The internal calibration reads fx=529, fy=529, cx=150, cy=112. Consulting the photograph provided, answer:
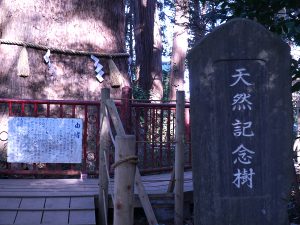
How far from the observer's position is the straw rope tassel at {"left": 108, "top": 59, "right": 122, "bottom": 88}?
892 cm

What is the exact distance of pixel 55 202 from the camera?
20.5ft

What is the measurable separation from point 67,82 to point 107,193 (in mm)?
3183

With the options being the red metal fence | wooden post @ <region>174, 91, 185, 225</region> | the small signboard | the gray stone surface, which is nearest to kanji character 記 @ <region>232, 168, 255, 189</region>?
the gray stone surface

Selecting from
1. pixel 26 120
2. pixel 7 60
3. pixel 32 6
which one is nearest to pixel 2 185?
pixel 26 120

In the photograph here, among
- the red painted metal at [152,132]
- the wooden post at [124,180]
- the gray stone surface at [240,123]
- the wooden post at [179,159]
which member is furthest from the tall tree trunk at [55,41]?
the wooden post at [124,180]

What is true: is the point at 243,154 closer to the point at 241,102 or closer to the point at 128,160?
the point at 241,102

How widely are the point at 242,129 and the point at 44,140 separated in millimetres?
3433

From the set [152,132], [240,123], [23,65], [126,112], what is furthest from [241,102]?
[23,65]

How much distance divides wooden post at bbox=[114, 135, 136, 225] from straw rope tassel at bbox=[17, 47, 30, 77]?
206 inches

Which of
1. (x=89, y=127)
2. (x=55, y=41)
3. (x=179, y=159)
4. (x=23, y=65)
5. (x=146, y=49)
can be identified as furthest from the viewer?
(x=146, y=49)

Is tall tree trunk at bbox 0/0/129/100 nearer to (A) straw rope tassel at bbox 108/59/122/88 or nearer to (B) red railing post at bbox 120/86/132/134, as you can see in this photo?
(A) straw rope tassel at bbox 108/59/122/88

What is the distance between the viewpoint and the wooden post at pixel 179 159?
5965 millimetres

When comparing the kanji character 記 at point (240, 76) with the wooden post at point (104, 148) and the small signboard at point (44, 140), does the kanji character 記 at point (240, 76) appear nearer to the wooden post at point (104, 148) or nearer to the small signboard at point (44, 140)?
the wooden post at point (104, 148)

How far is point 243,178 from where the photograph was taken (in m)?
4.83
